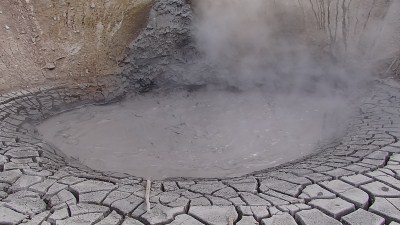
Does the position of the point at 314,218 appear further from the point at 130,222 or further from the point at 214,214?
the point at 130,222

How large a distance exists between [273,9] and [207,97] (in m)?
1.58

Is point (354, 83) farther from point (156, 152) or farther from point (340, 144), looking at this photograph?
point (156, 152)

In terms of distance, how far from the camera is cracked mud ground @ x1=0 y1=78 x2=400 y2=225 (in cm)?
274

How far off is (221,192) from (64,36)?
3.89 meters

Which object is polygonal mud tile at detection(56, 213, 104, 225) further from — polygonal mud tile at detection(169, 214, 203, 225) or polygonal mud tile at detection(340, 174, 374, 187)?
polygonal mud tile at detection(340, 174, 374, 187)

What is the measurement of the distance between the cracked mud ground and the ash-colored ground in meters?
0.51

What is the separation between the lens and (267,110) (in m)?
5.59

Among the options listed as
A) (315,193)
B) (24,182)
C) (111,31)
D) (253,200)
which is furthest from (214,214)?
(111,31)

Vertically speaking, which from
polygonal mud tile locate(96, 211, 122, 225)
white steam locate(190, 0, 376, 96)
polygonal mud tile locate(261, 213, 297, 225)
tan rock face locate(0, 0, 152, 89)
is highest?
tan rock face locate(0, 0, 152, 89)

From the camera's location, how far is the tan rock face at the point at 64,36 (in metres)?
5.73

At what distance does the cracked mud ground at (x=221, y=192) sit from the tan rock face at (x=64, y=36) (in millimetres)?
1800

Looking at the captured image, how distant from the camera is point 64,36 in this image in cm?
597

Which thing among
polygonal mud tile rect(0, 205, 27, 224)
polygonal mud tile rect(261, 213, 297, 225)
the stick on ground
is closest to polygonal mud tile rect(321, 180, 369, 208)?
polygonal mud tile rect(261, 213, 297, 225)

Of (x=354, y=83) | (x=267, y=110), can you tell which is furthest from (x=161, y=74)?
(x=354, y=83)
